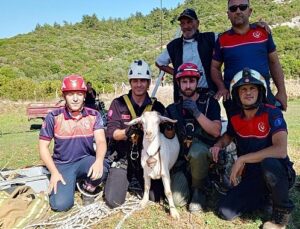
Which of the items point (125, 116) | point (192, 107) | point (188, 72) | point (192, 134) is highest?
point (188, 72)

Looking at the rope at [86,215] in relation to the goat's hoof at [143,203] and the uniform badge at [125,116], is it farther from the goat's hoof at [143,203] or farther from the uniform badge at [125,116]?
the uniform badge at [125,116]

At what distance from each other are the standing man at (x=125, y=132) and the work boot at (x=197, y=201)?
53 centimetres

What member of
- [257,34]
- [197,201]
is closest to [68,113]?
[197,201]

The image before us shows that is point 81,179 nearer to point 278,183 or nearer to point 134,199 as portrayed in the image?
point 134,199

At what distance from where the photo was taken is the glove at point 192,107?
15.0ft

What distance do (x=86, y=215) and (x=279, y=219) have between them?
2.28 meters

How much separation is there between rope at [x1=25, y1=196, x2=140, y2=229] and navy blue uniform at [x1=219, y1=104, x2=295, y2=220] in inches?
46.5

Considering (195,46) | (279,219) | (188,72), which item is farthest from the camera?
(195,46)

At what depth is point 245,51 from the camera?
4.91 metres

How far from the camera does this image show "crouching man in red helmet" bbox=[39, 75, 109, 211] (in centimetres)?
496

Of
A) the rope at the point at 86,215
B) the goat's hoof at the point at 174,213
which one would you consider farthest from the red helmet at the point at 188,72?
the rope at the point at 86,215

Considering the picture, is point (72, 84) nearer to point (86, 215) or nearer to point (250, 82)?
point (86, 215)

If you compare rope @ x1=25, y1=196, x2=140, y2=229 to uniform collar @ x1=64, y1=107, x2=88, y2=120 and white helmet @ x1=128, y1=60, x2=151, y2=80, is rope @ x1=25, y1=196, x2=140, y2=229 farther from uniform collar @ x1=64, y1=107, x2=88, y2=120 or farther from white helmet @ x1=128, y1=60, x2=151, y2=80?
white helmet @ x1=128, y1=60, x2=151, y2=80

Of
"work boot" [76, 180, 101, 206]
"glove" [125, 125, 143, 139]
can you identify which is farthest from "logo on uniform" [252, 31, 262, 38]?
"work boot" [76, 180, 101, 206]
